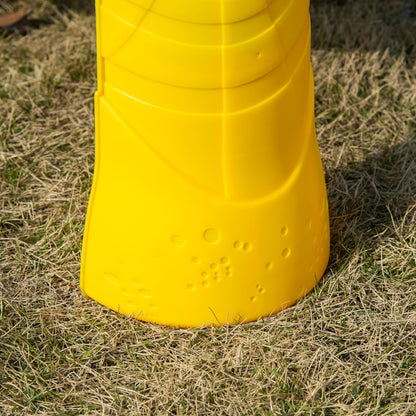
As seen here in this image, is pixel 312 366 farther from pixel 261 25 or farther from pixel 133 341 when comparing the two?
pixel 261 25

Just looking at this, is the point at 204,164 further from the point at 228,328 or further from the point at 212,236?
the point at 228,328

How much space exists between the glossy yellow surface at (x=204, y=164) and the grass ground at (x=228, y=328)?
0.32 feet

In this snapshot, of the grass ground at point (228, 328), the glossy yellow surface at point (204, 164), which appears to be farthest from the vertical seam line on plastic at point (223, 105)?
the grass ground at point (228, 328)

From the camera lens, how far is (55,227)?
7.32 ft

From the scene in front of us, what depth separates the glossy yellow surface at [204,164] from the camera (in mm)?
1489

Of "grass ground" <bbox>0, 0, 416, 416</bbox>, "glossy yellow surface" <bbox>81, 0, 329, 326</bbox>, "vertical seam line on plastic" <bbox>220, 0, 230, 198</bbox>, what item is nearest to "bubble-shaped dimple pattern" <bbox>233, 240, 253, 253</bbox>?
"glossy yellow surface" <bbox>81, 0, 329, 326</bbox>

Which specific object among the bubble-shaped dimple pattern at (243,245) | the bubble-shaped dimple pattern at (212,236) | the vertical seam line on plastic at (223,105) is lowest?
the bubble-shaped dimple pattern at (243,245)

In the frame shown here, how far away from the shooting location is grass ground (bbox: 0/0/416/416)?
171cm

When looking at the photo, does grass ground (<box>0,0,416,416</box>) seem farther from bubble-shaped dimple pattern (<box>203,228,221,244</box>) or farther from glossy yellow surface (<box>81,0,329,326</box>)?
bubble-shaped dimple pattern (<box>203,228,221,244</box>)

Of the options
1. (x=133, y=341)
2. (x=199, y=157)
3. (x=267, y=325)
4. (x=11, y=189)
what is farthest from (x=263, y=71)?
(x=11, y=189)

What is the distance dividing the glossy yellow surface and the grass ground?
97 millimetres

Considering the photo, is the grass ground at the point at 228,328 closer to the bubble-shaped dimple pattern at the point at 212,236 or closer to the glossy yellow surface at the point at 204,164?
the glossy yellow surface at the point at 204,164

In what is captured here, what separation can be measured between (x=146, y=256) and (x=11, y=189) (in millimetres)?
858

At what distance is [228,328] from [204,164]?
1.63 feet
